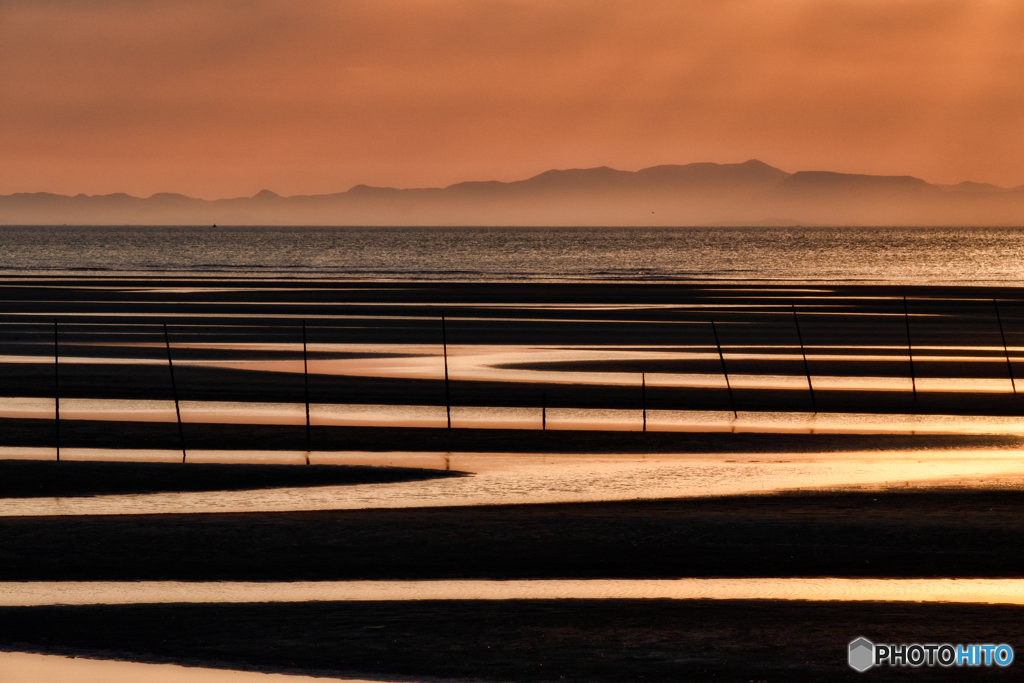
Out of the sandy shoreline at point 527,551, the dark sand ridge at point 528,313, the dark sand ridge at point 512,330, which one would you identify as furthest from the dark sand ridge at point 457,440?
the dark sand ridge at point 528,313

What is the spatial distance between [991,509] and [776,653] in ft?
20.3

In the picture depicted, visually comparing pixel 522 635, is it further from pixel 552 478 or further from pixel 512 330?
pixel 512 330

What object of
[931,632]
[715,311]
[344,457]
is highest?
[715,311]

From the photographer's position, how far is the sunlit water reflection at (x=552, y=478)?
14742 millimetres

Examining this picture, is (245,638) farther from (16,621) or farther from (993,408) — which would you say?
(993,408)

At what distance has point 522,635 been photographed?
978 centimetres

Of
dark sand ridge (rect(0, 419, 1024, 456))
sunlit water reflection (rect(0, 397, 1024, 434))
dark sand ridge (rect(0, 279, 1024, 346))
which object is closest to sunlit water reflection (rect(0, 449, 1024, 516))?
dark sand ridge (rect(0, 419, 1024, 456))

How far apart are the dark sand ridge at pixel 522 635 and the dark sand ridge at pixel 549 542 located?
Result: 1.11 metres

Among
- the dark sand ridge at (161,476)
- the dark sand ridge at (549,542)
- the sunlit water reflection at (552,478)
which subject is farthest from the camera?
the dark sand ridge at (161,476)

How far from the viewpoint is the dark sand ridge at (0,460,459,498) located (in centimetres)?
1562

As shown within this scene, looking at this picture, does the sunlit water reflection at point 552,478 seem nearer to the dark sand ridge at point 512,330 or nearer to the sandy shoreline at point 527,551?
the sandy shoreline at point 527,551

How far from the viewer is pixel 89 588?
11156 mm

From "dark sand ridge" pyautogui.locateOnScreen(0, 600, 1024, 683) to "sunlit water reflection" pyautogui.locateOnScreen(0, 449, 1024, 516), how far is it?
4.18 m

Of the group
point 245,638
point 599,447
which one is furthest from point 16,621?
point 599,447
